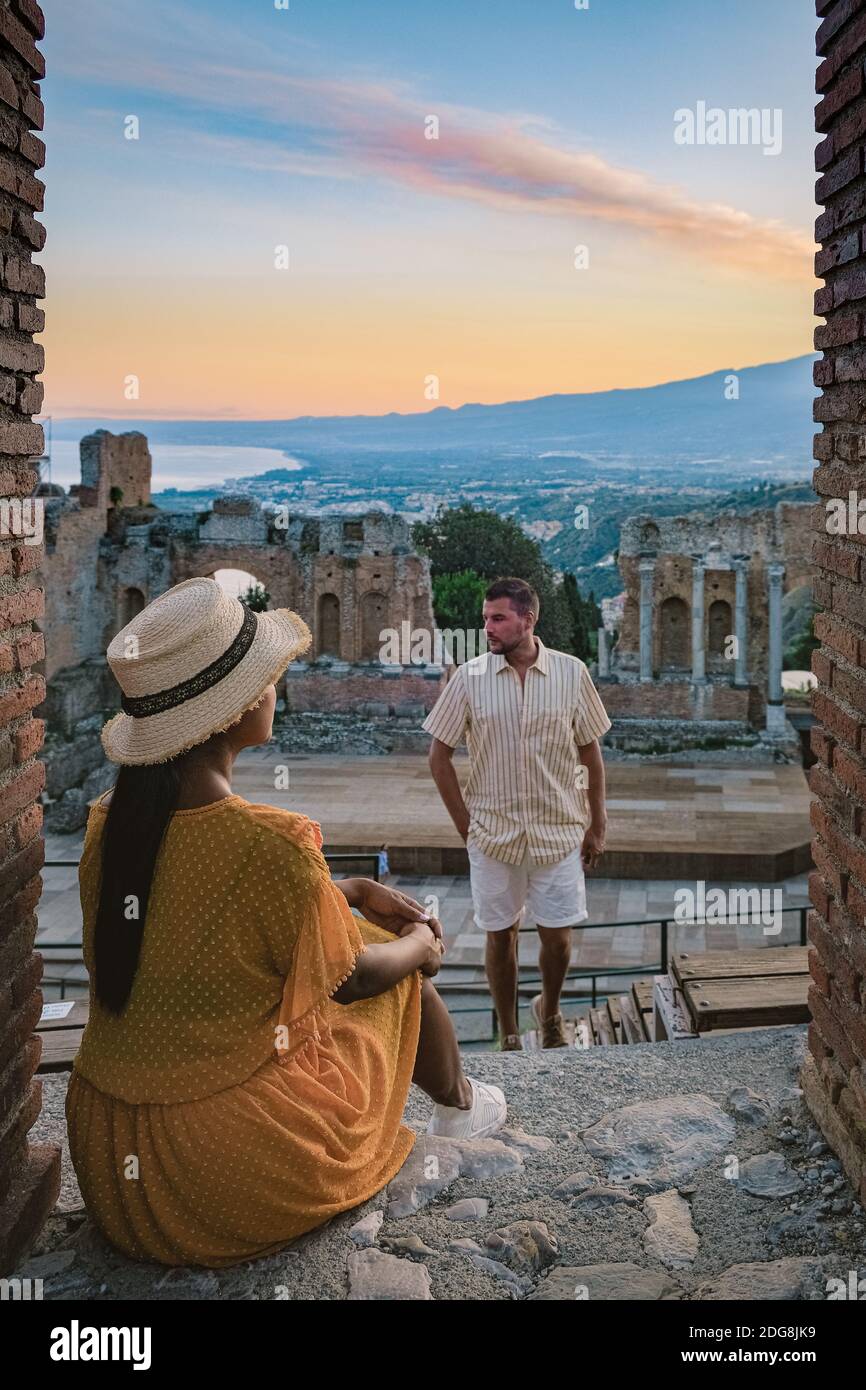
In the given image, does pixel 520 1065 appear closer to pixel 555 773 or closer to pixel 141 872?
pixel 555 773

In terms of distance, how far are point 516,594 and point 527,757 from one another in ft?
2.52

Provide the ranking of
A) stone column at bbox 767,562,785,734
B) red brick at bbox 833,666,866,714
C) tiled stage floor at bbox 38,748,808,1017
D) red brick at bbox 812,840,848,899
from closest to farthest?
red brick at bbox 833,666,866,714 < red brick at bbox 812,840,848,899 < tiled stage floor at bbox 38,748,808,1017 < stone column at bbox 767,562,785,734

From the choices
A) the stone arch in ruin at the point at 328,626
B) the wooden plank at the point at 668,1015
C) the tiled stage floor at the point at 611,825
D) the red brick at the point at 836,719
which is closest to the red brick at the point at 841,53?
the red brick at the point at 836,719

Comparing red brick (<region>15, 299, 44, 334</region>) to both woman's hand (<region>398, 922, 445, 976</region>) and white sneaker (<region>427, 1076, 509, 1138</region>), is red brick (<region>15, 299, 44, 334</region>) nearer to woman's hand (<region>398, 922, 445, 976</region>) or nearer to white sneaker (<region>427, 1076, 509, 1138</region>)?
woman's hand (<region>398, 922, 445, 976</region>)

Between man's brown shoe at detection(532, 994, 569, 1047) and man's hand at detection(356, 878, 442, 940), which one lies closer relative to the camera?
man's hand at detection(356, 878, 442, 940)

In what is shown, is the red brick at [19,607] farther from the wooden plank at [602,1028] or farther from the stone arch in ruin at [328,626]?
the stone arch in ruin at [328,626]

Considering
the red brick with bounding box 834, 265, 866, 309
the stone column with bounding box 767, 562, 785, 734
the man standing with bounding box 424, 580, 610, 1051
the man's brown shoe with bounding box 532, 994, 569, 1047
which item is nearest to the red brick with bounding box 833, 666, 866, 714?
the red brick with bounding box 834, 265, 866, 309

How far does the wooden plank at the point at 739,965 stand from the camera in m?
6.05

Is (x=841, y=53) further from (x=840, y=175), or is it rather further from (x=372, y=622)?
(x=372, y=622)

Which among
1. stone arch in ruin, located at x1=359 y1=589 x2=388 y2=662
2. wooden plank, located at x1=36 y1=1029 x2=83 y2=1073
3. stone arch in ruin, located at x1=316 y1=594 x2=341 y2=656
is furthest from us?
stone arch in ruin, located at x1=316 y1=594 x2=341 y2=656

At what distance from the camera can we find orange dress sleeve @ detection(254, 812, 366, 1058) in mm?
3424

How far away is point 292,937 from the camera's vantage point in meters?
3.46
